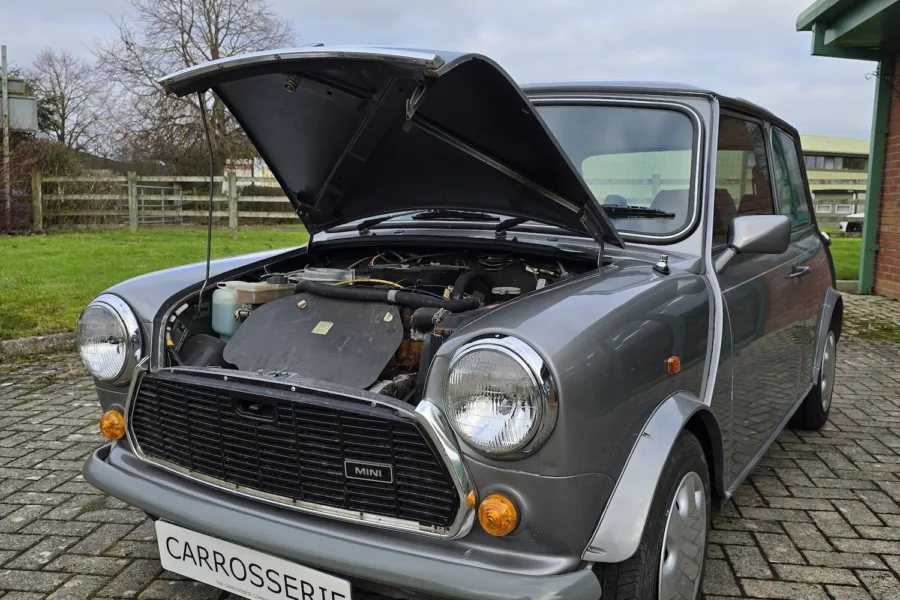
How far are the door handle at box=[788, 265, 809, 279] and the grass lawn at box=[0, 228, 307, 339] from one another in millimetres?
5706

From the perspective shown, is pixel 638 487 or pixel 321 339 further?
pixel 321 339

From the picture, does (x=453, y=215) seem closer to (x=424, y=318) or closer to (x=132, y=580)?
(x=424, y=318)

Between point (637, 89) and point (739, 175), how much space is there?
0.59 meters

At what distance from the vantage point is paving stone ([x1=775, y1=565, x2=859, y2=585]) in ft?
8.45

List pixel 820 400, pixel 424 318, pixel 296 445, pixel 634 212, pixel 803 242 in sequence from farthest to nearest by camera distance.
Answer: pixel 820 400
pixel 803 242
pixel 634 212
pixel 424 318
pixel 296 445

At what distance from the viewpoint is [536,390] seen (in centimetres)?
164

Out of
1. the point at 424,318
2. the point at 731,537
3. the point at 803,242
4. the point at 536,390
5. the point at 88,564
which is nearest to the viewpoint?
the point at 536,390

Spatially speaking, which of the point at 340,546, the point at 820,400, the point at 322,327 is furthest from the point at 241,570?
the point at 820,400

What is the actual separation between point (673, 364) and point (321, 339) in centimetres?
110

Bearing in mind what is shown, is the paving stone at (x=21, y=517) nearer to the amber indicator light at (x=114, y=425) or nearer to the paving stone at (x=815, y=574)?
the amber indicator light at (x=114, y=425)

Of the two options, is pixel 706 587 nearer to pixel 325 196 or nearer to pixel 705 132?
pixel 705 132

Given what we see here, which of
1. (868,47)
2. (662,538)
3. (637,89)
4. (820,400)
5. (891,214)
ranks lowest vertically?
(820,400)

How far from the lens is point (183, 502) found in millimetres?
2045

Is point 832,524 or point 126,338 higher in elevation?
point 126,338
